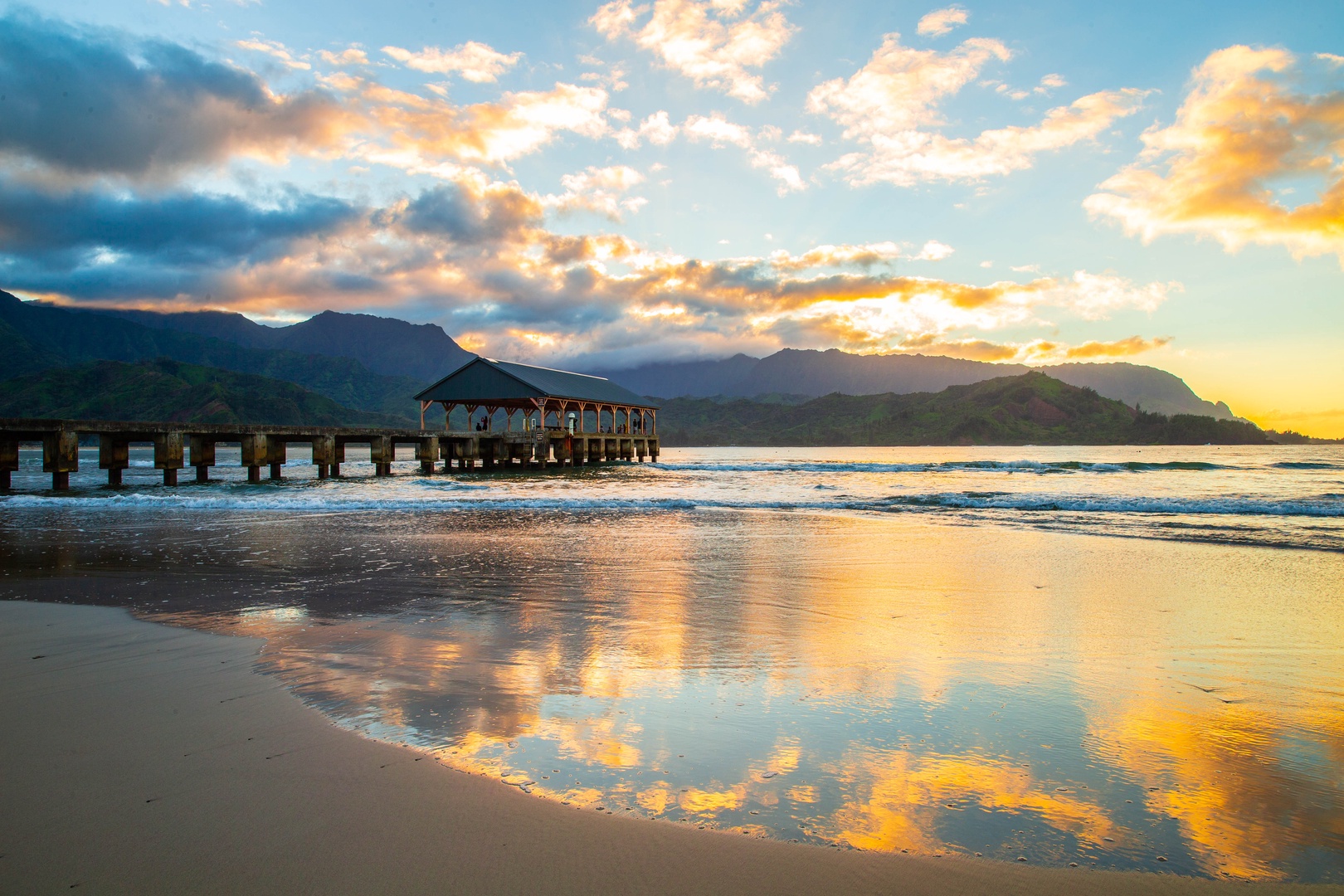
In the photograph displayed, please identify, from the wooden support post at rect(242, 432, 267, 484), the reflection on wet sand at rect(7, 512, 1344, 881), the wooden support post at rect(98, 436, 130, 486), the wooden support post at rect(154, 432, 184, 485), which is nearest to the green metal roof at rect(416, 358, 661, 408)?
the wooden support post at rect(242, 432, 267, 484)

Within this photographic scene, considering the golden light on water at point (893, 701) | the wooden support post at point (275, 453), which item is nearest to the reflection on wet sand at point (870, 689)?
the golden light on water at point (893, 701)

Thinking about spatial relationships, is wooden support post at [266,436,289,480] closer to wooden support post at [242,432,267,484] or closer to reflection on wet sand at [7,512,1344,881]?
wooden support post at [242,432,267,484]

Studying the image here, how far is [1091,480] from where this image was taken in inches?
1275

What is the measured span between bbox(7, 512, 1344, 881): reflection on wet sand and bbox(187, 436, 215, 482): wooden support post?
965 inches

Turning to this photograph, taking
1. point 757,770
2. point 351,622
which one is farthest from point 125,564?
point 757,770

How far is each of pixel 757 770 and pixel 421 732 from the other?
1721mm

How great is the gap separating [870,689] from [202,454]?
33840mm

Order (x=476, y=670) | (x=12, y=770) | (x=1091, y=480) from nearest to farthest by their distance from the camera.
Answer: (x=12, y=770), (x=476, y=670), (x=1091, y=480)

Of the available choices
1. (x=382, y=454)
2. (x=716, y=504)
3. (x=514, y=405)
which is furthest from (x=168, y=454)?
(x=716, y=504)

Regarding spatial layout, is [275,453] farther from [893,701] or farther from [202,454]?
[893,701]

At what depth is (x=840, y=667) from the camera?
15.1 ft

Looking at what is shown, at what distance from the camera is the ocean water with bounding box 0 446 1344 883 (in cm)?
265

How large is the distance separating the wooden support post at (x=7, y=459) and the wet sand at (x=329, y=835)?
29.1 metres

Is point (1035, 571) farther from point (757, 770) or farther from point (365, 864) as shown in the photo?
point (365, 864)
